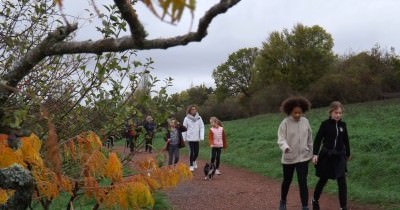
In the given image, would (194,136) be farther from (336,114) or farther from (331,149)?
(336,114)

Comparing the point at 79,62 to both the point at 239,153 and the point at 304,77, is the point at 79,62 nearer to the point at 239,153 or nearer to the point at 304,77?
the point at 239,153

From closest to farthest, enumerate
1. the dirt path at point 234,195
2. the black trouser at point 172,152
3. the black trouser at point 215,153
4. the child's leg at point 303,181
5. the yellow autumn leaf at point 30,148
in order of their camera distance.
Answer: the yellow autumn leaf at point 30,148
the child's leg at point 303,181
the dirt path at point 234,195
the black trouser at point 215,153
the black trouser at point 172,152

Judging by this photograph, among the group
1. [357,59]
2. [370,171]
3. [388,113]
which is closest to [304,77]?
[357,59]

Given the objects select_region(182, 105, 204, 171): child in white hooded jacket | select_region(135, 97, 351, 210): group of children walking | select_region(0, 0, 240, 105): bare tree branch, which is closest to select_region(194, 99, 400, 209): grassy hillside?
select_region(135, 97, 351, 210): group of children walking

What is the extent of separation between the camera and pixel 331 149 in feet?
29.9

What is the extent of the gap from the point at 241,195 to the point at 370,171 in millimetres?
3272

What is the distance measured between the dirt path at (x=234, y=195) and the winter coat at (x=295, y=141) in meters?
1.58

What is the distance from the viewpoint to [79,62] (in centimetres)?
602

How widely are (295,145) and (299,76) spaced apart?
5236cm

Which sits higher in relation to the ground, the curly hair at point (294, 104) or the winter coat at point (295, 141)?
the curly hair at point (294, 104)

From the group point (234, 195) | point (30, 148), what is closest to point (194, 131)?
point (234, 195)

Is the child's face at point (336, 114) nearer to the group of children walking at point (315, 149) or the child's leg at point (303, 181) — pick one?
the group of children walking at point (315, 149)

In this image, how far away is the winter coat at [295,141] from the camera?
907 cm

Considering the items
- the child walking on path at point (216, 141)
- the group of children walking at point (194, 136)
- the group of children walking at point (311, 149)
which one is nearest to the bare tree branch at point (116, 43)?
the group of children walking at point (311, 149)
